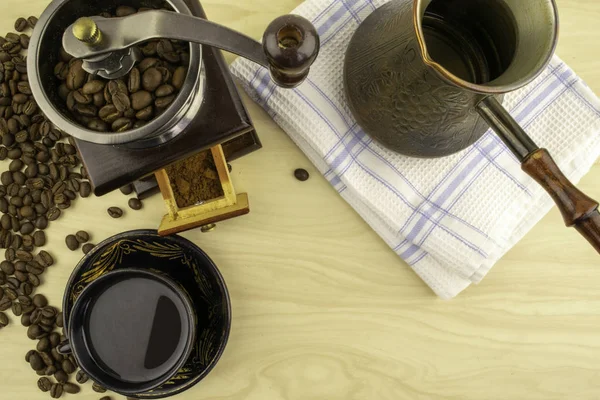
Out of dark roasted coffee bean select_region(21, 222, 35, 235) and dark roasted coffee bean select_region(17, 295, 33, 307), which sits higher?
dark roasted coffee bean select_region(21, 222, 35, 235)

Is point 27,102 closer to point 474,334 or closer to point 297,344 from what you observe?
point 297,344

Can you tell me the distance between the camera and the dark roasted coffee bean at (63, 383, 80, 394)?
2.60 ft

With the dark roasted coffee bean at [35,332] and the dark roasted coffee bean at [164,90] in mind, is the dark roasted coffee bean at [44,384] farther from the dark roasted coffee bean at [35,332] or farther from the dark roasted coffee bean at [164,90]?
the dark roasted coffee bean at [164,90]

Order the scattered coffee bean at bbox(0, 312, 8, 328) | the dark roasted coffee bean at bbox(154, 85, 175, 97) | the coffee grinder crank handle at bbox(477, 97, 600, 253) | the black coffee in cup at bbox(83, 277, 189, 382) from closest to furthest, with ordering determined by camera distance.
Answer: the coffee grinder crank handle at bbox(477, 97, 600, 253) → the dark roasted coffee bean at bbox(154, 85, 175, 97) → the black coffee in cup at bbox(83, 277, 189, 382) → the scattered coffee bean at bbox(0, 312, 8, 328)

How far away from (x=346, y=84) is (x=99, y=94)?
32 cm

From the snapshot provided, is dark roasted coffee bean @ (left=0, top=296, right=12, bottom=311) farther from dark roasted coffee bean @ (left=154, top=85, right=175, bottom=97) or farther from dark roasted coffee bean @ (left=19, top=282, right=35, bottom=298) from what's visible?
dark roasted coffee bean @ (left=154, top=85, right=175, bottom=97)

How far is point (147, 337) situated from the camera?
713 mm

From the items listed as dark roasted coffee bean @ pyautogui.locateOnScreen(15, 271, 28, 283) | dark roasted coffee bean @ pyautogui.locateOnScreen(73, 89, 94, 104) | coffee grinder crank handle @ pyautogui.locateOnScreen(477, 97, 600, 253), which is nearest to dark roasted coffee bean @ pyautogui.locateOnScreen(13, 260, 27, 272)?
dark roasted coffee bean @ pyautogui.locateOnScreen(15, 271, 28, 283)

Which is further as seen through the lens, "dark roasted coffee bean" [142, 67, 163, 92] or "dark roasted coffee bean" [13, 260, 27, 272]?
"dark roasted coffee bean" [13, 260, 27, 272]

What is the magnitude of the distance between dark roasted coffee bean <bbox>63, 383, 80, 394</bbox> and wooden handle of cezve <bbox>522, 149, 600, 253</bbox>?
0.74m

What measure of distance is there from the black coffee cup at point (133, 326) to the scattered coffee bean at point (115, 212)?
129 mm

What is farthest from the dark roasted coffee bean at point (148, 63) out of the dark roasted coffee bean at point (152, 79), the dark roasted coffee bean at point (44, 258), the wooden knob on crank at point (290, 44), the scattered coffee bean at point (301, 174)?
the dark roasted coffee bean at point (44, 258)

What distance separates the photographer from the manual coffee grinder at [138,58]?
454 mm

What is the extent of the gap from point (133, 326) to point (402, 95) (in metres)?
0.49
